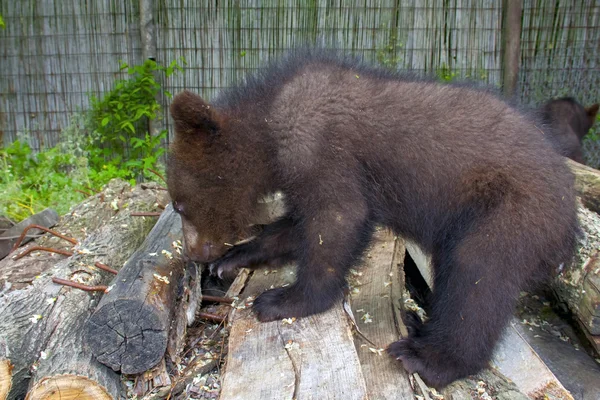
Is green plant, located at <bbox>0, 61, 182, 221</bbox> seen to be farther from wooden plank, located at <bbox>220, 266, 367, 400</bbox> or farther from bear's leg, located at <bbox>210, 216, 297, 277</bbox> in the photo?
wooden plank, located at <bbox>220, 266, 367, 400</bbox>

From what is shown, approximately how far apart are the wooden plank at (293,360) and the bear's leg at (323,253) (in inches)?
3.7

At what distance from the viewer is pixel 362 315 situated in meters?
3.59

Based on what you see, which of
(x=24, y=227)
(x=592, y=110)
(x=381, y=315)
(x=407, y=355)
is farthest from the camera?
(x=592, y=110)

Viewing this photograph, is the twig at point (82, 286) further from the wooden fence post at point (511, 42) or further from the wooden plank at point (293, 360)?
the wooden fence post at point (511, 42)

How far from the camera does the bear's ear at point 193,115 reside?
10.4 feet

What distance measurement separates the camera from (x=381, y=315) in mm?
3582

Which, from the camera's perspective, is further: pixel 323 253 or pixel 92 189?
pixel 92 189

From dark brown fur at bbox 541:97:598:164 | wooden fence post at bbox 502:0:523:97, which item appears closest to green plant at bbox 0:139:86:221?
wooden fence post at bbox 502:0:523:97

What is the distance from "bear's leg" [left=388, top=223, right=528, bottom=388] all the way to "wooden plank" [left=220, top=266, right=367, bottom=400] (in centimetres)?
38

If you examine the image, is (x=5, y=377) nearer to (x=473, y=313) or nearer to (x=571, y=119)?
(x=473, y=313)

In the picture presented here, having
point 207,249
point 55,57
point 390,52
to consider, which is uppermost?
point 390,52

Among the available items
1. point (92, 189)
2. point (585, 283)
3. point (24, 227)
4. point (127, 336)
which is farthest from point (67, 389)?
point (92, 189)

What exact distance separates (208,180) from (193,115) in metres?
0.46

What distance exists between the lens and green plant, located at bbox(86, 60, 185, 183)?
25.7 feet
